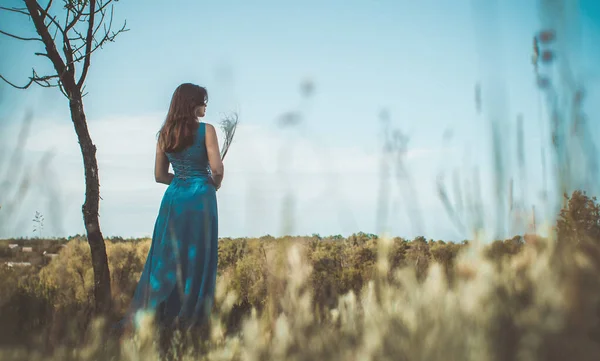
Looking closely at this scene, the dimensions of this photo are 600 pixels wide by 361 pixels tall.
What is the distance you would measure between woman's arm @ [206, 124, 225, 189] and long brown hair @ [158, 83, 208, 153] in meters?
0.17

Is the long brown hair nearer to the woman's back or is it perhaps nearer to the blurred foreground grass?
the woman's back

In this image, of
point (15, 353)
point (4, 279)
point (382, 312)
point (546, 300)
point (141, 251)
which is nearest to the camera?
point (546, 300)

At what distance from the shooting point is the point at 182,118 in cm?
525

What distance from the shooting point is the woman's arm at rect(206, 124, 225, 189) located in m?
5.12

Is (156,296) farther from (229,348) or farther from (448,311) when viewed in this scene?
(448,311)

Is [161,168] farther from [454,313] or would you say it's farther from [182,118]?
[454,313]

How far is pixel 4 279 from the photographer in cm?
455

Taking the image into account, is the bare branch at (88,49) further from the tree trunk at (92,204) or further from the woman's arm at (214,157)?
the woman's arm at (214,157)

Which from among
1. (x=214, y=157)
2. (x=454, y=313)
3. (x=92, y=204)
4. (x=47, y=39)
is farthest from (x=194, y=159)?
(x=454, y=313)

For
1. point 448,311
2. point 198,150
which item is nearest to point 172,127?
point 198,150

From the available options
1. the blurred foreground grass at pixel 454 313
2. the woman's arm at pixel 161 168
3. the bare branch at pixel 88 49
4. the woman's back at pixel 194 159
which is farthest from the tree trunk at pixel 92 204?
the blurred foreground grass at pixel 454 313

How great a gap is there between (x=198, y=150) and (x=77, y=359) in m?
2.68

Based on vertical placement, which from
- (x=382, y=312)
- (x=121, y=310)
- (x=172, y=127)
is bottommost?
(x=121, y=310)

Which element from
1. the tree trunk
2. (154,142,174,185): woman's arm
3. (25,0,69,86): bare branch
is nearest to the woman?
(154,142,174,185): woman's arm
